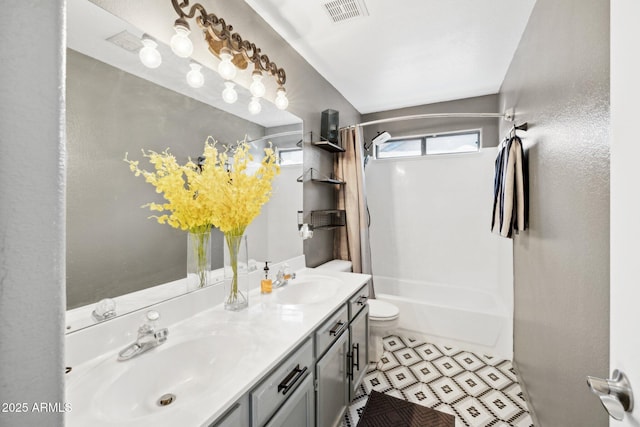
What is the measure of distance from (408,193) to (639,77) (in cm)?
293

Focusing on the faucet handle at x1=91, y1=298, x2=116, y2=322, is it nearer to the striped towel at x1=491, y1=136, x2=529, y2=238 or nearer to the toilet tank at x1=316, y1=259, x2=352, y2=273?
the toilet tank at x1=316, y1=259, x2=352, y2=273

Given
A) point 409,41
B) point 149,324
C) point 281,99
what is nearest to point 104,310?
point 149,324

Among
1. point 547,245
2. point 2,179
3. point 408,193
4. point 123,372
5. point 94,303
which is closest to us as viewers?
point 2,179

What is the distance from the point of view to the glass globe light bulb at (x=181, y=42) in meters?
1.16

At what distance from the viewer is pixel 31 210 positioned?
0.90ft

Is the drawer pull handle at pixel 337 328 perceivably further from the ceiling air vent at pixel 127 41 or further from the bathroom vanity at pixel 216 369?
the ceiling air vent at pixel 127 41

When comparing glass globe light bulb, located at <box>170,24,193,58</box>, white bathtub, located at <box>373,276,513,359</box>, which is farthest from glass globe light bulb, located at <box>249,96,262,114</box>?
white bathtub, located at <box>373,276,513,359</box>

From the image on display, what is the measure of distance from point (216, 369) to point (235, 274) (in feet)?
1.44

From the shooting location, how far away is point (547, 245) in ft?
4.41

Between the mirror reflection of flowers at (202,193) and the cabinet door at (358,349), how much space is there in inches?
39.1

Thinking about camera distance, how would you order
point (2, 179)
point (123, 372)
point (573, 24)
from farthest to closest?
point (573, 24), point (123, 372), point (2, 179)

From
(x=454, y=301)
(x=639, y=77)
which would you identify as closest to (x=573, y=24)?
(x=639, y=77)

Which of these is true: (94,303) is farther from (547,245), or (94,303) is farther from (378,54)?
(378,54)

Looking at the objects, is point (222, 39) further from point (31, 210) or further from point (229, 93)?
point (31, 210)
